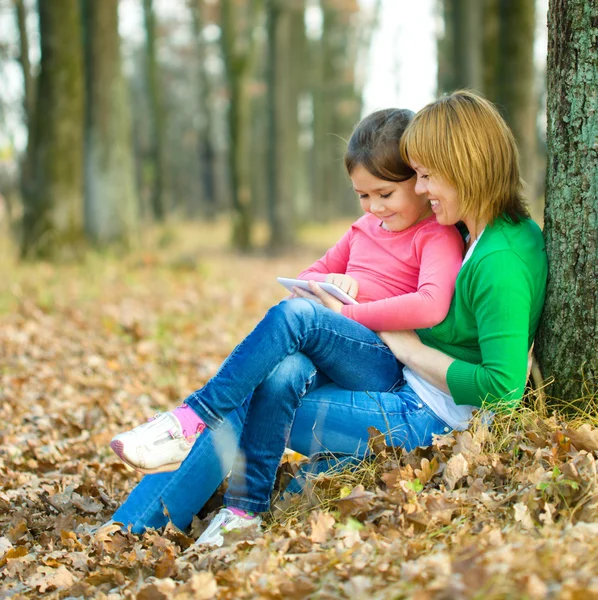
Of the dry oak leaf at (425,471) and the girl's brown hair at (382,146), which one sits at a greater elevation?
the girl's brown hair at (382,146)

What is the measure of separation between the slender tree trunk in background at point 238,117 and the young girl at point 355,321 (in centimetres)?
1230

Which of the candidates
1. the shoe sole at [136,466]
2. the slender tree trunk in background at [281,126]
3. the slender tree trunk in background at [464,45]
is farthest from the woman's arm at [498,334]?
the slender tree trunk in background at [281,126]

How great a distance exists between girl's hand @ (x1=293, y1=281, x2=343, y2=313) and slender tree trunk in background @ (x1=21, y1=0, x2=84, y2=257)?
7068 millimetres

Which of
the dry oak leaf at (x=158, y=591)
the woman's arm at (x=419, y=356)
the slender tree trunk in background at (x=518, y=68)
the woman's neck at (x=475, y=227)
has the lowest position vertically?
the dry oak leaf at (x=158, y=591)

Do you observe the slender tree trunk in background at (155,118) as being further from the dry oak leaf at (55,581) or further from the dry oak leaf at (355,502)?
the dry oak leaf at (355,502)

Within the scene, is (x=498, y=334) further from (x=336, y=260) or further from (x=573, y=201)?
(x=336, y=260)

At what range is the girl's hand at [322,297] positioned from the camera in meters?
3.20

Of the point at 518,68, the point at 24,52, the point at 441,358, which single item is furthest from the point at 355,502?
the point at 24,52

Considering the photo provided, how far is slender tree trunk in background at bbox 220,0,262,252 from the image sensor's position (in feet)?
50.0

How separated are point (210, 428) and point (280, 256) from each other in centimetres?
1176

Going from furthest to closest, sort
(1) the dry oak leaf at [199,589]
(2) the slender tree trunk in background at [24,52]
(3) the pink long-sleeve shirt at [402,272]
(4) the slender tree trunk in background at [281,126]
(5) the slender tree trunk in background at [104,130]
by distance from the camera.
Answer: (2) the slender tree trunk in background at [24,52] < (4) the slender tree trunk in background at [281,126] < (5) the slender tree trunk in background at [104,130] < (3) the pink long-sleeve shirt at [402,272] < (1) the dry oak leaf at [199,589]

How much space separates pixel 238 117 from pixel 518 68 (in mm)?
8584

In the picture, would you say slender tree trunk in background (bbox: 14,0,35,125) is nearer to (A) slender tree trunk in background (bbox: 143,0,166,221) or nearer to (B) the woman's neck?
(A) slender tree trunk in background (bbox: 143,0,166,221)

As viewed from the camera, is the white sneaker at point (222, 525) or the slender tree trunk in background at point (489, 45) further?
the slender tree trunk in background at point (489, 45)
